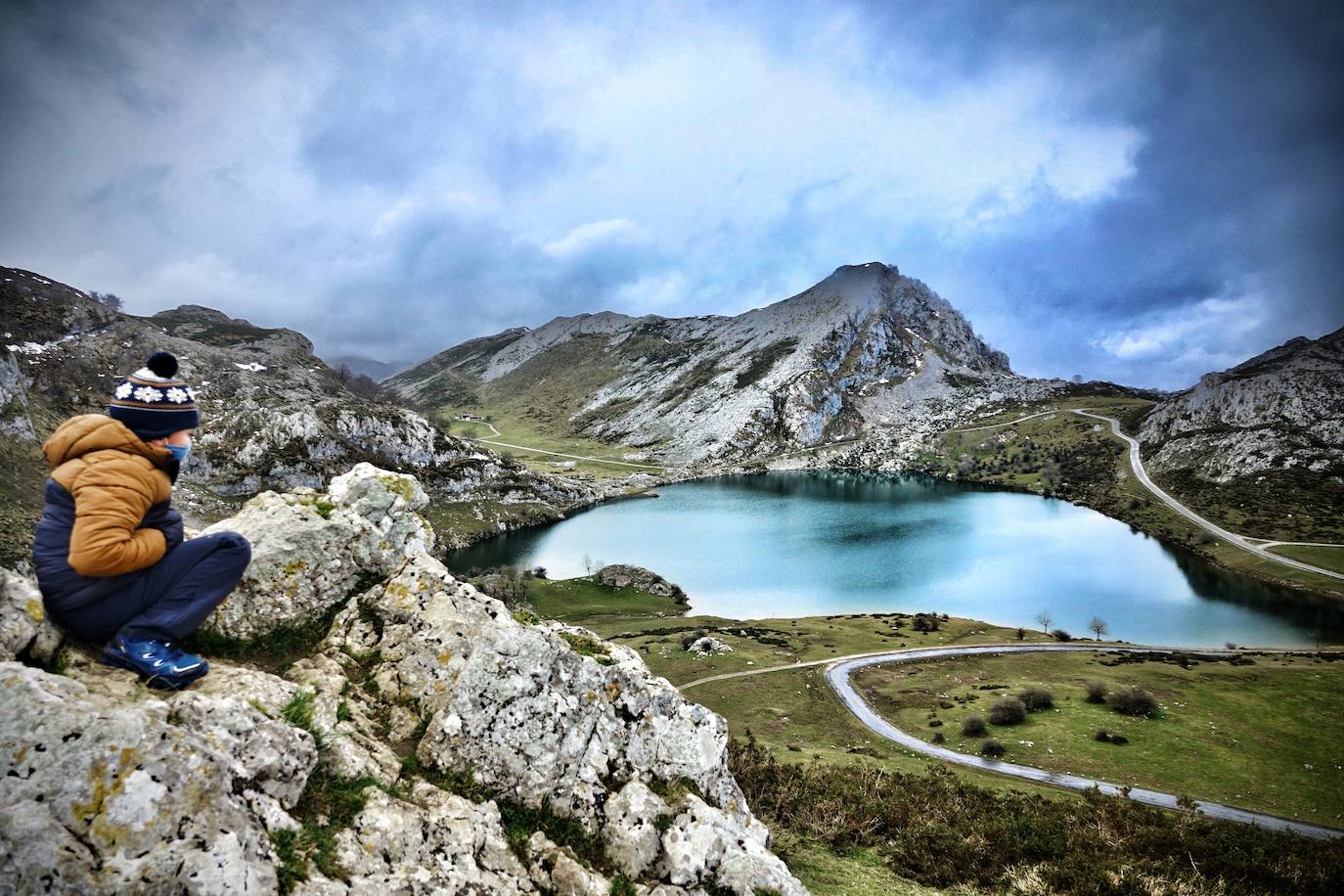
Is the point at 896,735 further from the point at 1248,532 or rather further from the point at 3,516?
the point at 1248,532

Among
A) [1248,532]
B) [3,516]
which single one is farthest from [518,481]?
[1248,532]

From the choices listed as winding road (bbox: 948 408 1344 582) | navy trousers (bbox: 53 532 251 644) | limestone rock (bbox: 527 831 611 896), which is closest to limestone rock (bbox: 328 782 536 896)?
limestone rock (bbox: 527 831 611 896)

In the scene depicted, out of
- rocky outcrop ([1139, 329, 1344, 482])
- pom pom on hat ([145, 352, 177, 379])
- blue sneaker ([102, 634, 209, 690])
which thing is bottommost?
blue sneaker ([102, 634, 209, 690])

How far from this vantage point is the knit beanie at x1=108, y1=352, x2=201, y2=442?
6.10 m

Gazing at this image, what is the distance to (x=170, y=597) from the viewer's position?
256 inches

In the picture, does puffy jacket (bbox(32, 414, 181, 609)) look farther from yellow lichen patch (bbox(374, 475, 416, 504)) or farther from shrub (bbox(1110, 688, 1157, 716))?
shrub (bbox(1110, 688, 1157, 716))

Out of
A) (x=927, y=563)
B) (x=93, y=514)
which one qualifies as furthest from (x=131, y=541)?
(x=927, y=563)

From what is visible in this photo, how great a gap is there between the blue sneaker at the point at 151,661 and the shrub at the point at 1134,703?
56474 mm

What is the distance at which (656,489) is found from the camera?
182m

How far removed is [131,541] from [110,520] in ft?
0.97

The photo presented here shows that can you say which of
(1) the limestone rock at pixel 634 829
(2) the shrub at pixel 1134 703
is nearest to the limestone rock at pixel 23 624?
(1) the limestone rock at pixel 634 829

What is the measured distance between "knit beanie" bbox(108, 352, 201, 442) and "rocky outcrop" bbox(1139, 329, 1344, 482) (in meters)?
199

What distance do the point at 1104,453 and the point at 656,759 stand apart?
220628 millimetres

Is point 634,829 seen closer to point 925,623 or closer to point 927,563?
point 925,623
